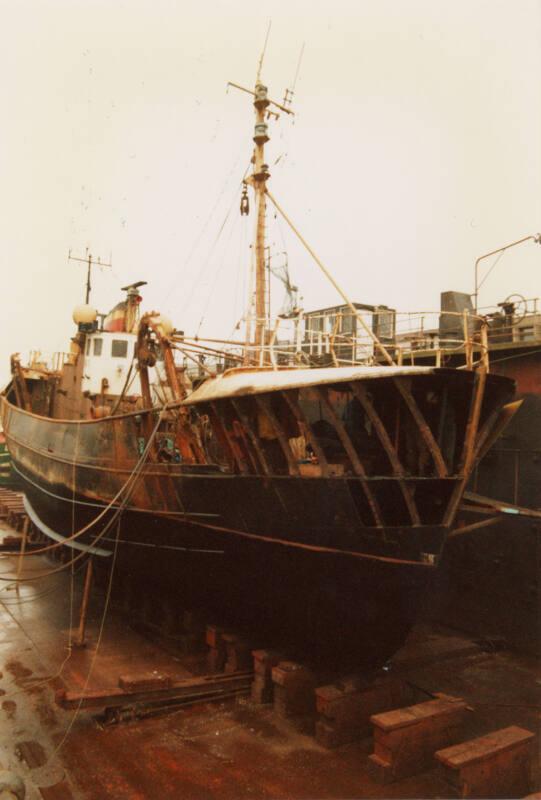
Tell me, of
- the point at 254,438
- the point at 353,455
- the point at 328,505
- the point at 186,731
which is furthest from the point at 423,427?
the point at 186,731

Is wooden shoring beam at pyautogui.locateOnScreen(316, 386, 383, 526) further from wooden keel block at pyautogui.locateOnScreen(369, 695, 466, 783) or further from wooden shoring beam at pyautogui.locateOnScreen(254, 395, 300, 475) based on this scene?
wooden keel block at pyautogui.locateOnScreen(369, 695, 466, 783)

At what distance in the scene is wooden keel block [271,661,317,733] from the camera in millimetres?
6418

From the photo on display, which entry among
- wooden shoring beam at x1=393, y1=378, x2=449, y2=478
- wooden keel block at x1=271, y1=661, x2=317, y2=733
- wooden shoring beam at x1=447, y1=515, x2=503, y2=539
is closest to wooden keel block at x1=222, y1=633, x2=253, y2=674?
wooden keel block at x1=271, y1=661, x2=317, y2=733

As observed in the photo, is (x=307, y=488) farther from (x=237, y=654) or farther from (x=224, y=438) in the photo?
(x=237, y=654)

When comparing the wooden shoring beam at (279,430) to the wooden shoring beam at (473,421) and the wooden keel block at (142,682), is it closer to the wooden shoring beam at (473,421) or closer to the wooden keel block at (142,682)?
the wooden shoring beam at (473,421)

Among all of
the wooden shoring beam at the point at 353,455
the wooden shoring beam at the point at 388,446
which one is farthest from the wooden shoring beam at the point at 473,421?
the wooden shoring beam at the point at 353,455

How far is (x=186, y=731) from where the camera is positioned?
614 centimetres

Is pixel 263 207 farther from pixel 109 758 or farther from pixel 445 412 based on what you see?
pixel 109 758

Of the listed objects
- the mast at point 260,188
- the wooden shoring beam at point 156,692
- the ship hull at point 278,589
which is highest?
the mast at point 260,188

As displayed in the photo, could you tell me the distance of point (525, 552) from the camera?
9359 millimetres

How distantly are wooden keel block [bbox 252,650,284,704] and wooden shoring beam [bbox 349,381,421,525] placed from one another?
97.6 inches

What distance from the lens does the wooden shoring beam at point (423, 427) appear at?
18.6 ft

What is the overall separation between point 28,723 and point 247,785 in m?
2.68

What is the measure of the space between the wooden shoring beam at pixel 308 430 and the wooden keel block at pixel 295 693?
2304 mm
